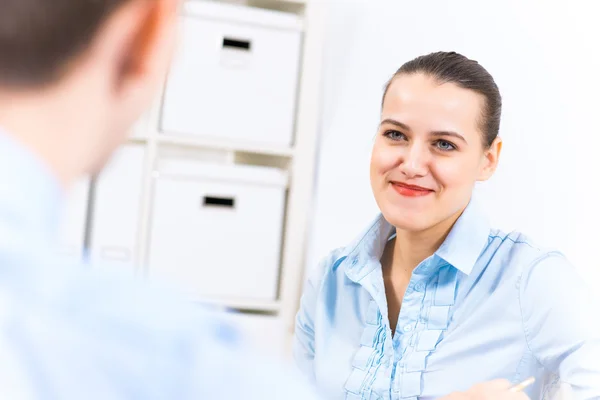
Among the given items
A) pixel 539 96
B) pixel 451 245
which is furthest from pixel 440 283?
pixel 539 96

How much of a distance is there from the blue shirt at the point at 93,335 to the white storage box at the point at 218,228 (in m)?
1.81

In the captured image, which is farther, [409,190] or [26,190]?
[409,190]

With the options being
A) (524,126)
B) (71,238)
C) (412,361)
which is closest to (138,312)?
(412,361)

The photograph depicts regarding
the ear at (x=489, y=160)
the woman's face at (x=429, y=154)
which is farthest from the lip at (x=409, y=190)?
the ear at (x=489, y=160)

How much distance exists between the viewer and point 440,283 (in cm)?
122

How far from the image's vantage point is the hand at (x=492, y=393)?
0.90 meters

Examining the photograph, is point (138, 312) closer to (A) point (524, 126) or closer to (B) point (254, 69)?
(A) point (524, 126)

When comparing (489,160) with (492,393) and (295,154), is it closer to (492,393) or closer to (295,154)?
(492,393)

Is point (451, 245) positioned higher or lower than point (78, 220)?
higher

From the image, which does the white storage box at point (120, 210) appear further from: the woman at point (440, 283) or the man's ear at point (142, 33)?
the man's ear at point (142, 33)

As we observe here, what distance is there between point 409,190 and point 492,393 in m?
0.41

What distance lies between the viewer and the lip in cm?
121

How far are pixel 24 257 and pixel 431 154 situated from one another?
1.03m

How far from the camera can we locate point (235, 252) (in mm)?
2158
